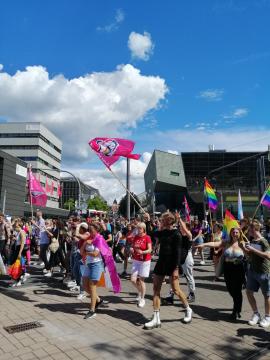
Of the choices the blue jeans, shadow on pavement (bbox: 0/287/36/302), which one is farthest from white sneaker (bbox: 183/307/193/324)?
shadow on pavement (bbox: 0/287/36/302)

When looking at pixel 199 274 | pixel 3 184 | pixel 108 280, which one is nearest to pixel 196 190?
pixel 3 184

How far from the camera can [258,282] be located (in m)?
6.24

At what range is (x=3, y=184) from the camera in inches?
1668

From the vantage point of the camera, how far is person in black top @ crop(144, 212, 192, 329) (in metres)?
6.00

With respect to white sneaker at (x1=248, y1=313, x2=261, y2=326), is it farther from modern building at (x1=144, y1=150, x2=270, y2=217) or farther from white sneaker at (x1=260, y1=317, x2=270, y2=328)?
modern building at (x1=144, y1=150, x2=270, y2=217)

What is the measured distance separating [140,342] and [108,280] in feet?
6.57

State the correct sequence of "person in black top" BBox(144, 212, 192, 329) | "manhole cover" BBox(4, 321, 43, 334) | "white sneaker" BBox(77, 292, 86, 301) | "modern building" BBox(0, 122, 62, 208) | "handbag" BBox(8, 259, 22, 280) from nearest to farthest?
"manhole cover" BBox(4, 321, 43, 334), "person in black top" BBox(144, 212, 192, 329), "white sneaker" BBox(77, 292, 86, 301), "handbag" BBox(8, 259, 22, 280), "modern building" BBox(0, 122, 62, 208)

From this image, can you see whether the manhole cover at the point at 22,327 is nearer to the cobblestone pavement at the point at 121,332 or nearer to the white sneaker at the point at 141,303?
the cobblestone pavement at the point at 121,332

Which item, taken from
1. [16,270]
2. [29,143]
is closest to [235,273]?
[16,270]

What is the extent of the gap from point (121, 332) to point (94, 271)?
51.1 inches

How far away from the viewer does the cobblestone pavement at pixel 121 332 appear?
15.9 ft

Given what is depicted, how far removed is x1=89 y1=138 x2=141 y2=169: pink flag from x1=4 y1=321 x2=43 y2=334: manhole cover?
250 inches

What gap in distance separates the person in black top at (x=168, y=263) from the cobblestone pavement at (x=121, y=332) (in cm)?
31

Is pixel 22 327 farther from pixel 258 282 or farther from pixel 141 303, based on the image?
pixel 258 282
